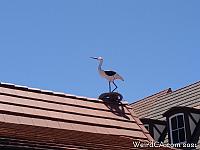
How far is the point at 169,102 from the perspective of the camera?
18953mm

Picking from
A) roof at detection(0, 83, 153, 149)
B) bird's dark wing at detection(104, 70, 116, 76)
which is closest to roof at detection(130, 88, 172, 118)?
bird's dark wing at detection(104, 70, 116, 76)

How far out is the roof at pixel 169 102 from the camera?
57.7 feet

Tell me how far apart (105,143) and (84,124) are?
1.18 m

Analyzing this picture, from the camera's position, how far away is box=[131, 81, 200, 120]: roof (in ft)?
57.7

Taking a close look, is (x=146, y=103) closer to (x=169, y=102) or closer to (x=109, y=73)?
(x=169, y=102)

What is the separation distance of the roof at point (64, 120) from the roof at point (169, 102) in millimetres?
8569

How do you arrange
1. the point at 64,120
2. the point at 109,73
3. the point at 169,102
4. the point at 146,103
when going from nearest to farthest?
1. the point at 64,120
2. the point at 109,73
3. the point at 169,102
4. the point at 146,103

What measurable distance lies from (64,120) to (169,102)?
1193 centimetres

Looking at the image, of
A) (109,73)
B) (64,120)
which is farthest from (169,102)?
(64,120)

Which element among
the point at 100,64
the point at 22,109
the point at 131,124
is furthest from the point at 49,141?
the point at 100,64

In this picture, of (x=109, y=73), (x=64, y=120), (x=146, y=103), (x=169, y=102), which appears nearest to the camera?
(x=64, y=120)

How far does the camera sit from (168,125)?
16.4m

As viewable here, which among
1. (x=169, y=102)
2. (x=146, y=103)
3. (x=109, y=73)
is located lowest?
(x=109, y=73)

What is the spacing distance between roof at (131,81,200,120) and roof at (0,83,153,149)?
28.1ft
